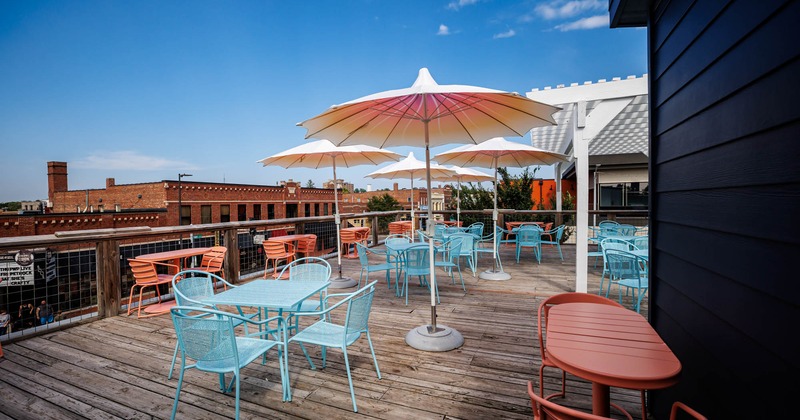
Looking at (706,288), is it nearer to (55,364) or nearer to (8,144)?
(55,364)

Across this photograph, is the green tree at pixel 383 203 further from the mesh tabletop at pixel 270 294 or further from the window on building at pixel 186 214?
Result: the mesh tabletop at pixel 270 294

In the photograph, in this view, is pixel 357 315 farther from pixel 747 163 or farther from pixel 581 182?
pixel 581 182

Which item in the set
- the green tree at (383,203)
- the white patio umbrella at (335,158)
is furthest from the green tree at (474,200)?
the green tree at (383,203)

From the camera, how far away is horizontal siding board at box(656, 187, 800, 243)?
38.8 inches

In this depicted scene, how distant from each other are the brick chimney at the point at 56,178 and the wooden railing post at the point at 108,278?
3548 cm

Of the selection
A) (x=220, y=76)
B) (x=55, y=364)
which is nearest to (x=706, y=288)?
(x=55, y=364)

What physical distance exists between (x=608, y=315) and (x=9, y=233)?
23913 mm

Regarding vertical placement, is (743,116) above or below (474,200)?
above

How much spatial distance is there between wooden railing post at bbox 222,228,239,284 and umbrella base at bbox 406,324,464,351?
3503 mm

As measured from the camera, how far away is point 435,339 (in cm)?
328

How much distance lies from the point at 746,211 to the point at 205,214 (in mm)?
29013

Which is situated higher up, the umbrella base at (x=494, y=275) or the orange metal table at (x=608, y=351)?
the orange metal table at (x=608, y=351)

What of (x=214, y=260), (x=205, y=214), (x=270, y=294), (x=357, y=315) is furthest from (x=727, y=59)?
(x=205, y=214)

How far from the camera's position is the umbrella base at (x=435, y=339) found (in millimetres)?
3213
